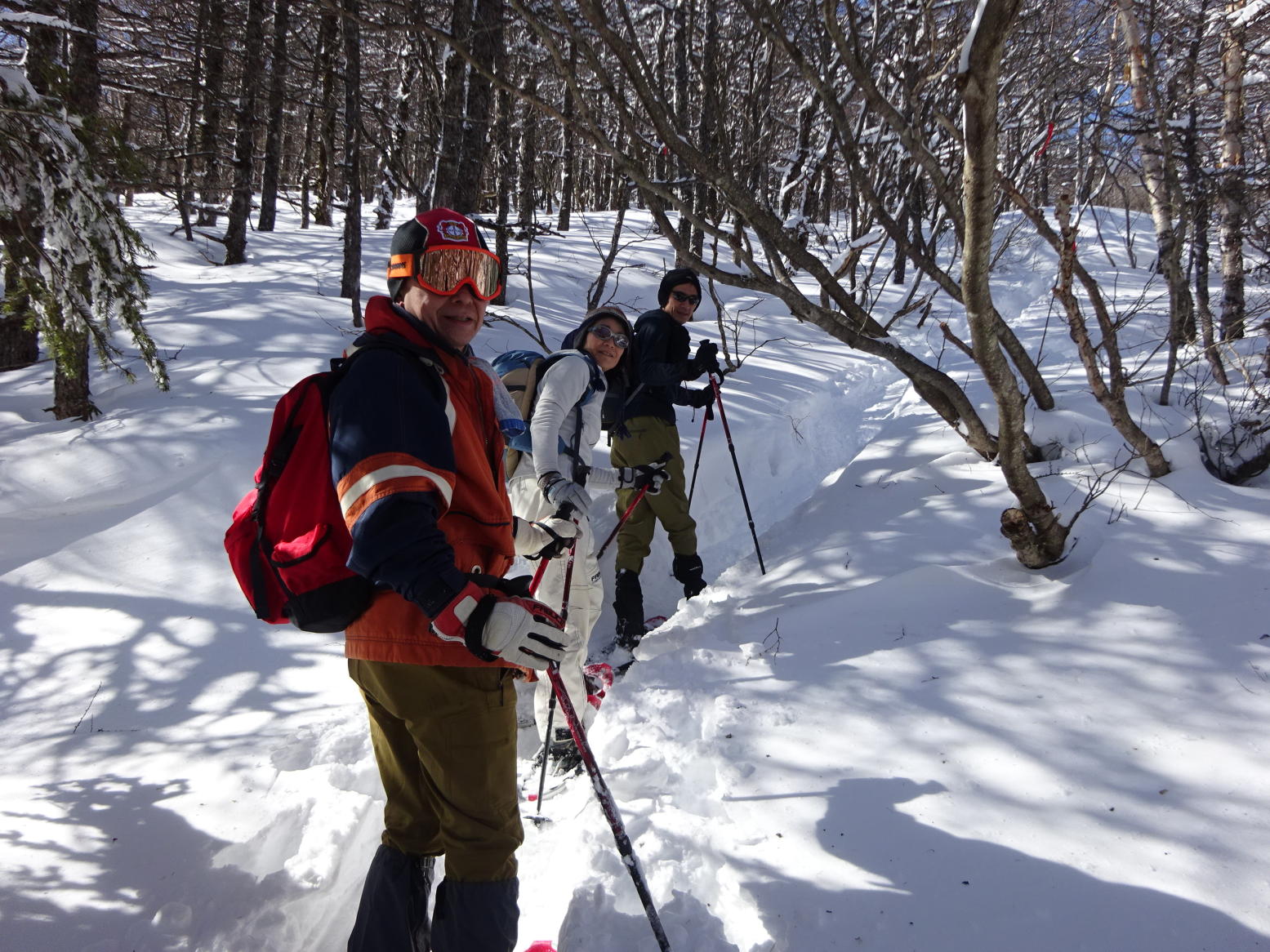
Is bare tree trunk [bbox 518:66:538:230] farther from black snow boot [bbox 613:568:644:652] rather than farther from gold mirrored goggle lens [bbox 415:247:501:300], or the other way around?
gold mirrored goggle lens [bbox 415:247:501:300]

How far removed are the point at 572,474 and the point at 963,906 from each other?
2.34 metres

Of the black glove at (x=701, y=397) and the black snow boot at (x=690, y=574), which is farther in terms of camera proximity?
the black glove at (x=701, y=397)

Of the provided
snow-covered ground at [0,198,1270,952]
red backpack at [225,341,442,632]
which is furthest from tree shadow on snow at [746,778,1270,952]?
red backpack at [225,341,442,632]

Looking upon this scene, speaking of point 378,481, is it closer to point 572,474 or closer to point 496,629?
point 496,629

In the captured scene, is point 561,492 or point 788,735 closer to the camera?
point 788,735

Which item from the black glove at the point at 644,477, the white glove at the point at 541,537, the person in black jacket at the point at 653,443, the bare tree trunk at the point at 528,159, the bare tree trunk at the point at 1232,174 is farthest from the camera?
the bare tree trunk at the point at 528,159

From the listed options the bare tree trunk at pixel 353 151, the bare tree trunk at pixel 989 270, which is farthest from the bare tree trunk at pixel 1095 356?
the bare tree trunk at pixel 353 151

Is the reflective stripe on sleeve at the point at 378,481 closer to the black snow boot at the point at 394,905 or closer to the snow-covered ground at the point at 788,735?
the black snow boot at the point at 394,905

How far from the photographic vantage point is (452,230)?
1.96 meters

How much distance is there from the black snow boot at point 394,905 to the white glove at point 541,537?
42.0 inches

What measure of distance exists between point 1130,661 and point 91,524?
19.9ft

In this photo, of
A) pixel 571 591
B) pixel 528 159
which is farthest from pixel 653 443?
pixel 528 159

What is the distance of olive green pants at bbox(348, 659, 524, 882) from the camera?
173cm

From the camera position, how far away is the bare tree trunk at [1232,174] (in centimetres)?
532
